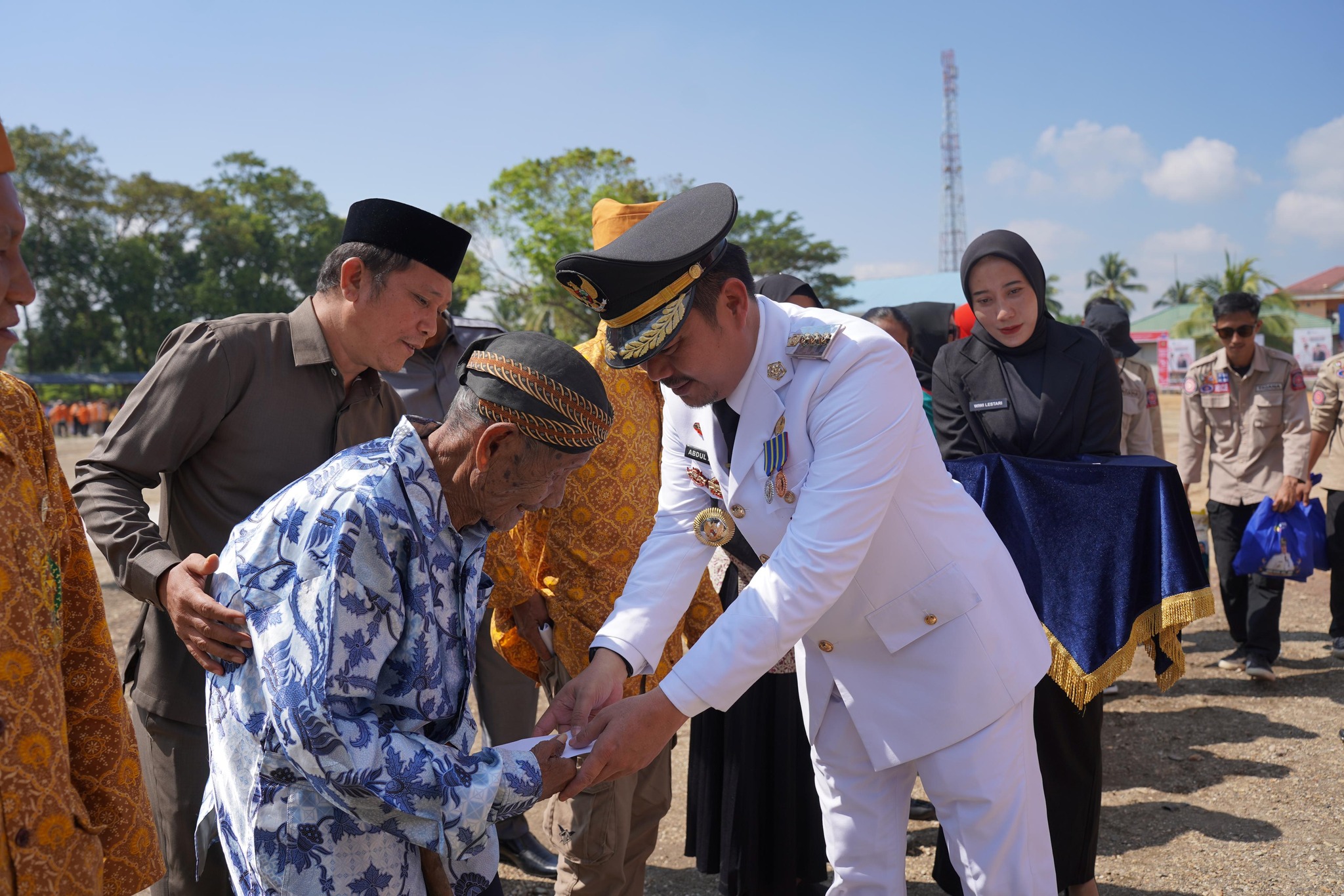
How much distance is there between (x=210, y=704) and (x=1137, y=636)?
9.70 ft

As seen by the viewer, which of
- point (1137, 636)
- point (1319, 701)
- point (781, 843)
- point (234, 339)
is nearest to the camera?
point (234, 339)

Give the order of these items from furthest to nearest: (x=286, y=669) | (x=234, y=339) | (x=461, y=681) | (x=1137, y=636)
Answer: (x=1137, y=636)
(x=234, y=339)
(x=461, y=681)
(x=286, y=669)

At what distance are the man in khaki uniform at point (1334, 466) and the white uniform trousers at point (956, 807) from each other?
17.8 feet

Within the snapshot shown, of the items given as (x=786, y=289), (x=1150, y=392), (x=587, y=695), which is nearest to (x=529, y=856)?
(x=587, y=695)

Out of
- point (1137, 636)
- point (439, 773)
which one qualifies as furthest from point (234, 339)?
point (1137, 636)

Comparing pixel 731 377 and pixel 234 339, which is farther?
pixel 234 339

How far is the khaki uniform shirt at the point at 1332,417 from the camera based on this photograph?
652 cm

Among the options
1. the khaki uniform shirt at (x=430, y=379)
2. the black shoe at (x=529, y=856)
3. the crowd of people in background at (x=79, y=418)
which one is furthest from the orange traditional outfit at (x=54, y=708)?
the crowd of people in background at (x=79, y=418)

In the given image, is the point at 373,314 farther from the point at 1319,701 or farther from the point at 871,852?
the point at 1319,701

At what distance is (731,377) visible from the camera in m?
2.33

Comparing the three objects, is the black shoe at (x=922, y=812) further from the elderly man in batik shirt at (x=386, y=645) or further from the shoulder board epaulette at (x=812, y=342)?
the elderly man in batik shirt at (x=386, y=645)

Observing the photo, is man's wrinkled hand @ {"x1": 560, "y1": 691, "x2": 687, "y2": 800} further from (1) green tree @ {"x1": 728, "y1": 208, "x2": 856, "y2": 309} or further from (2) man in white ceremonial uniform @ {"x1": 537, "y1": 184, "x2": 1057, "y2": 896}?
(1) green tree @ {"x1": 728, "y1": 208, "x2": 856, "y2": 309}

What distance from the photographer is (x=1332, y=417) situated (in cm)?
664

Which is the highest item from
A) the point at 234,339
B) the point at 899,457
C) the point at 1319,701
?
the point at 234,339
